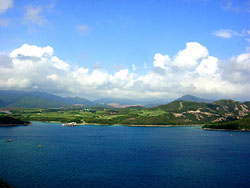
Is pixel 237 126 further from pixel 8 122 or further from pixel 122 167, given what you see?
pixel 8 122

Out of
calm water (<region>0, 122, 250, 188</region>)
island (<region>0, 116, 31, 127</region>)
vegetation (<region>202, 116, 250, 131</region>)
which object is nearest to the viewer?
calm water (<region>0, 122, 250, 188</region>)

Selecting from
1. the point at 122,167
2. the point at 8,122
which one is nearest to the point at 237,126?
the point at 122,167

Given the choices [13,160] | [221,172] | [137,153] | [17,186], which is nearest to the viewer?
[17,186]

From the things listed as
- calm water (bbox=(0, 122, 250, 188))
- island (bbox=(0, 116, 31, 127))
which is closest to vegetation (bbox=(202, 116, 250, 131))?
calm water (bbox=(0, 122, 250, 188))

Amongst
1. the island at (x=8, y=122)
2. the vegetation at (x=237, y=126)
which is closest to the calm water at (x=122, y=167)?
the island at (x=8, y=122)

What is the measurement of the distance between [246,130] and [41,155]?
154 metres

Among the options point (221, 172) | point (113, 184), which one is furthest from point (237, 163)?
point (113, 184)

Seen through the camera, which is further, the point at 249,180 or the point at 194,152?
the point at 194,152

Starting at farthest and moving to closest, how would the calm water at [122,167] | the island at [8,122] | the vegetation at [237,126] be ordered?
the vegetation at [237,126]
the island at [8,122]
the calm water at [122,167]

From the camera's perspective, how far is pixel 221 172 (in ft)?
197

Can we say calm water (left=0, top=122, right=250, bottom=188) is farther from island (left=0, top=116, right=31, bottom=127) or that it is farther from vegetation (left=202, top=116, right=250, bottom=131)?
vegetation (left=202, top=116, right=250, bottom=131)

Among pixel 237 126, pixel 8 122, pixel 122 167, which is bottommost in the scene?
pixel 122 167

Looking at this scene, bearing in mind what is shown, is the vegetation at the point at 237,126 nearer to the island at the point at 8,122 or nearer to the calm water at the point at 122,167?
the calm water at the point at 122,167

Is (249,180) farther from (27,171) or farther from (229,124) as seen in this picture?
(229,124)
